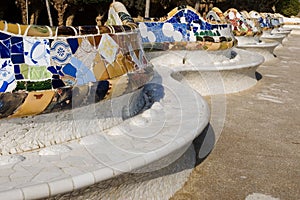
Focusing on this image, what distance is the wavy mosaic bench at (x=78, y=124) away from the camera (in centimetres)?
262

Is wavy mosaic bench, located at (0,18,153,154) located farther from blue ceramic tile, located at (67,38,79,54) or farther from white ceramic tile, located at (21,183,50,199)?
white ceramic tile, located at (21,183,50,199)

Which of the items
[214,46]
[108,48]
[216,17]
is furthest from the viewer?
[216,17]

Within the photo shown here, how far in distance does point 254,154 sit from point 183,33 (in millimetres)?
3524

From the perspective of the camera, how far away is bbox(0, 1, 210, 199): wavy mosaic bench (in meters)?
2.62

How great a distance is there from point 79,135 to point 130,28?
1.28 metres

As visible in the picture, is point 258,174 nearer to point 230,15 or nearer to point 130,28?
point 130,28

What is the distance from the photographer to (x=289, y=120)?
20.3 ft

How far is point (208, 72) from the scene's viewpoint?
23.9 feet

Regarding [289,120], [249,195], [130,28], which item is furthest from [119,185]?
[289,120]

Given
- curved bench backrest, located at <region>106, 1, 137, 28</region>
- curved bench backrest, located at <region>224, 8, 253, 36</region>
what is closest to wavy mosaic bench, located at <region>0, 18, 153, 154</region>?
curved bench backrest, located at <region>106, 1, 137, 28</region>

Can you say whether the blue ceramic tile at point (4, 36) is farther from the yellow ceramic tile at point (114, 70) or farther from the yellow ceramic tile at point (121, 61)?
the yellow ceramic tile at point (121, 61)

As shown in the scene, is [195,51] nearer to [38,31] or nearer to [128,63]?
[128,63]

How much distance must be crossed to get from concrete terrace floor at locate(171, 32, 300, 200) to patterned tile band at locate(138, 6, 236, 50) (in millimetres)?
1145

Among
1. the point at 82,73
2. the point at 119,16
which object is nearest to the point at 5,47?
the point at 82,73
